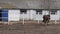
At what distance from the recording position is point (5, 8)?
2802 cm

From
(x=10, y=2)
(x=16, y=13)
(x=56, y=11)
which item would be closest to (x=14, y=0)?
(x=10, y=2)

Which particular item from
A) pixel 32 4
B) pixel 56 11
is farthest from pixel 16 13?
pixel 56 11

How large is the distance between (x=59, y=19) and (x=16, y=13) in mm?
5415

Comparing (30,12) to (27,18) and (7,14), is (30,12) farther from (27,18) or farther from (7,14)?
(7,14)

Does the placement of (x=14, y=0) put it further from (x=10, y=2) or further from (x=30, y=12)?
(x=30, y=12)

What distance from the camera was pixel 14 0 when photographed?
29.6 metres

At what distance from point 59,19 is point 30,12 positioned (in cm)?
393

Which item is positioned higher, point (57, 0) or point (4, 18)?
point (57, 0)

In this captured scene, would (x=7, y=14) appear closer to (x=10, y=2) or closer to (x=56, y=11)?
(x=10, y=2)

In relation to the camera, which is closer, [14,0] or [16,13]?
[16,13]

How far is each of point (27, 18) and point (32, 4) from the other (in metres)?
2.69

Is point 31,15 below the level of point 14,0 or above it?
below

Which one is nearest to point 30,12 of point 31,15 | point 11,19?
point 31,15

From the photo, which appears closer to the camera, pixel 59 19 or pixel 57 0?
pixel 59 19
